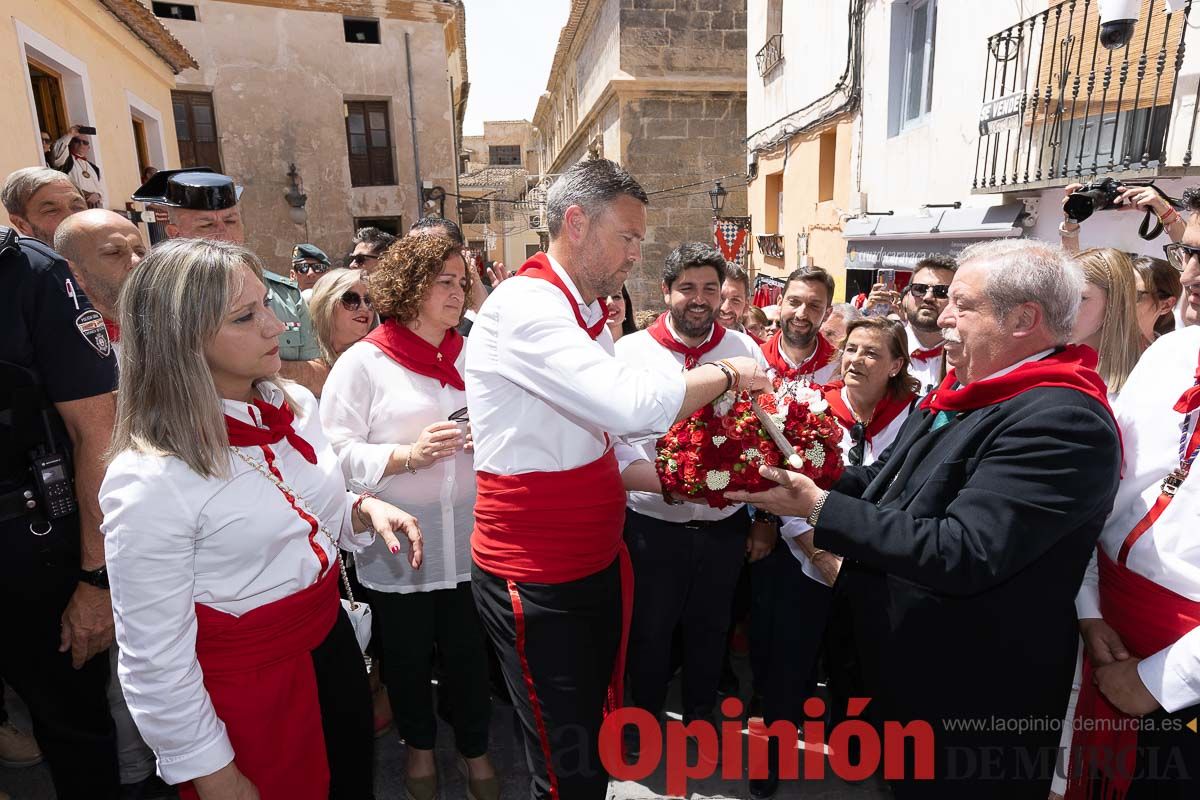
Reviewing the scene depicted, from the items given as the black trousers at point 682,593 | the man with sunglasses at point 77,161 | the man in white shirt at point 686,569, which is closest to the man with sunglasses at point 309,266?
the man with sunglasses at point 77,161

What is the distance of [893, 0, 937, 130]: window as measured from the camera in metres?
8.16

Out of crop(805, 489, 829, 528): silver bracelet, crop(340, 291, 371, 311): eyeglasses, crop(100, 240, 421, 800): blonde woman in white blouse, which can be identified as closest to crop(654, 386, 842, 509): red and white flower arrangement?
crop(805, 489, 829, 528): silver bracelet

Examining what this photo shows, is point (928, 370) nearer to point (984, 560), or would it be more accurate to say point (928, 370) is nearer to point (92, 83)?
point (984, 560)

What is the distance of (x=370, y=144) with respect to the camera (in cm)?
1834

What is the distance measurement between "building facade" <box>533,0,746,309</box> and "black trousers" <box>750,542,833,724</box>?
1526 centimetres

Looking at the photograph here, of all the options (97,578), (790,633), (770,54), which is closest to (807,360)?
(790,633)

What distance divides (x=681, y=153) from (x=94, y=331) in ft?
55.7

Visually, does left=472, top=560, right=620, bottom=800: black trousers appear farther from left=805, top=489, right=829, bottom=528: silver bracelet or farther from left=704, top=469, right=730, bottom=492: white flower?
left=805, top=489, right=829, bottom=528: silver bracelet

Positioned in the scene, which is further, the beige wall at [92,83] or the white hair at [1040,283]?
the beige wall at [92,83]

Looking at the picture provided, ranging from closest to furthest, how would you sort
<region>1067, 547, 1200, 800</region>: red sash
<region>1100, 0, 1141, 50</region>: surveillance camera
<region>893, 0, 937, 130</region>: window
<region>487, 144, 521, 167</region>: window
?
<region>1067, 547, 1200, 800</region>: red sash < <region>1100, 0, 1141, 50</region>: surveillance camera < <region>893, 0, 937, 130</region>: window < <region>487, 144, 521, 167</region>: window

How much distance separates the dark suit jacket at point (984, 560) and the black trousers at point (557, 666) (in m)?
0.79

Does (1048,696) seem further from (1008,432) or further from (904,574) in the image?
(1008,432)

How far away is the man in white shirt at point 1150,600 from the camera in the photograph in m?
1.80

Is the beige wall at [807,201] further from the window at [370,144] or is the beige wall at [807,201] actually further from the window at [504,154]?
the window at [504,154]
